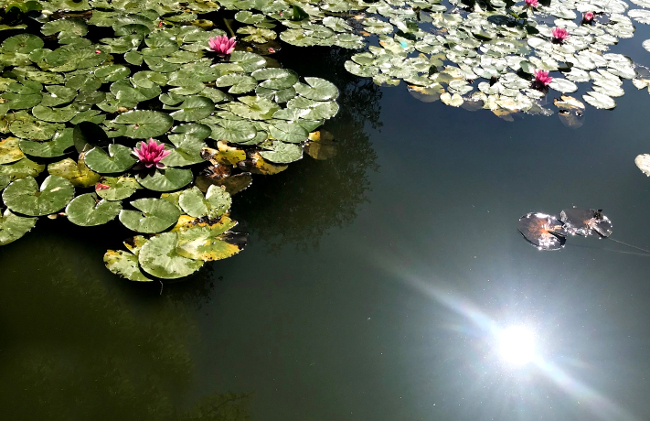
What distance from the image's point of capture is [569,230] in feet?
9.04

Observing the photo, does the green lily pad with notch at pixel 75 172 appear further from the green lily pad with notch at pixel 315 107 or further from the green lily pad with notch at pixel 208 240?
the green lily pad with notch at pixel 315 107

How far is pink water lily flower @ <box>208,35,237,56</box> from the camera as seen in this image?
3834 millimetres

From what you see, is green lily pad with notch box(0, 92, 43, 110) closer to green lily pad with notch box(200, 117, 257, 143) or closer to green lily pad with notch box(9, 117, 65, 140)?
green lily pad with notch box(9, 117, 65, 140)

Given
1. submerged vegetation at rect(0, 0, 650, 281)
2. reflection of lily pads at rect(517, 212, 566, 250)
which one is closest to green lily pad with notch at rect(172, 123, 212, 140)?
submerged vegetation at rect(0, 0, 650, 281)

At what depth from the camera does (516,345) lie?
7.26 ft

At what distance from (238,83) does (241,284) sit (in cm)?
195

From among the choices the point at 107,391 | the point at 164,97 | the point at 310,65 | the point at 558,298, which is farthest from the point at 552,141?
the point at 107,391

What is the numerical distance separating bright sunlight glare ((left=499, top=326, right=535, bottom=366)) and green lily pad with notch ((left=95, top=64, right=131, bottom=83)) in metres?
3.31

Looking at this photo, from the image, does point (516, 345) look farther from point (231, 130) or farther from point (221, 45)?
point (221, 45)

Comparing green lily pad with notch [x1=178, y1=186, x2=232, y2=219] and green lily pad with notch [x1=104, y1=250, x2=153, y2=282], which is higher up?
green lily pad with notch [x1=178, y1=186, x2=232, y2=219]

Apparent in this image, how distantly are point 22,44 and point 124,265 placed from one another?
2.67 m

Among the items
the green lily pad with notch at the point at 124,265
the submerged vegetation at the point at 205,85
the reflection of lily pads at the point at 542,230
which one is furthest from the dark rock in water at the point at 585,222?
the green lily pad with notch at the point at 124,265

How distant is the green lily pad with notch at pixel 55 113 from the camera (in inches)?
116

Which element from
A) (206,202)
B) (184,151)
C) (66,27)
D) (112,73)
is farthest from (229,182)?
(66,27)
